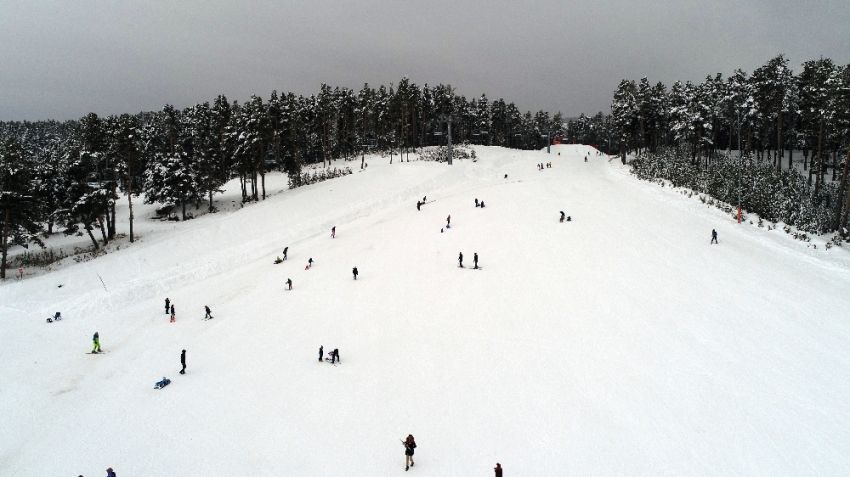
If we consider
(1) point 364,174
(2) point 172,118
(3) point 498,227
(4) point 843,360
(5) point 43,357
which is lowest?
(5) point 43,357

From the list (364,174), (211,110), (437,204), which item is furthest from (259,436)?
(211,110)

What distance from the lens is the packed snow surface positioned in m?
14.4

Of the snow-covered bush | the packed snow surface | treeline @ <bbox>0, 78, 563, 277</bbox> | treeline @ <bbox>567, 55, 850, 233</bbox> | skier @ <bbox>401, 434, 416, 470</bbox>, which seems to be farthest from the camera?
treeline @ <bbox>0, 78, 563, 277</bbox>

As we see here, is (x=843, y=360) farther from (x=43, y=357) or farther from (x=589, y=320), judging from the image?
(x=43, y=357)

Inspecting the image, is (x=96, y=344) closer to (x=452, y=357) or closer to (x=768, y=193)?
(x=452, y=357)

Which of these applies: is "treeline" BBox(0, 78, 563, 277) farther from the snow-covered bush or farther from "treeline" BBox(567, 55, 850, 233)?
the snow-covered bush

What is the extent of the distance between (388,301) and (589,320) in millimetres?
11891

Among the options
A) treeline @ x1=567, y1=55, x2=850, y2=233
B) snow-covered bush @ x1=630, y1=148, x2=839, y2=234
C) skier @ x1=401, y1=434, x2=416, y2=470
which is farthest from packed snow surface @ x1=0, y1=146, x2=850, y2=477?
treeline @ x1=567, y1=55, x2=850, y2=233

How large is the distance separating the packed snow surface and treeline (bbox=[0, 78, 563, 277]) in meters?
7.77

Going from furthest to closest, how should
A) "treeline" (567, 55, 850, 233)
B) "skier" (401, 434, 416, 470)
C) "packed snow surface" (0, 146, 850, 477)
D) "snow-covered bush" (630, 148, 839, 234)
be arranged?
"treeline" (567, 55, 850, 233)
"snow-covered bush" (630, 148, 839, 234)
"packed snow surface" (0, 146, 850, 477)
"skier" (401, 434, 416, 470)

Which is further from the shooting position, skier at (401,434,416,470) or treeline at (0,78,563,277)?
treeline at (0,78,563,277)

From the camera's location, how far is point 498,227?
39156 mm

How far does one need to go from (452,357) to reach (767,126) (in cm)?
6292

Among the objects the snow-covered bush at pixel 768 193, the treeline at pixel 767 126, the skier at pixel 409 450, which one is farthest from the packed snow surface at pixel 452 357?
the treeline at pixel 767 126
